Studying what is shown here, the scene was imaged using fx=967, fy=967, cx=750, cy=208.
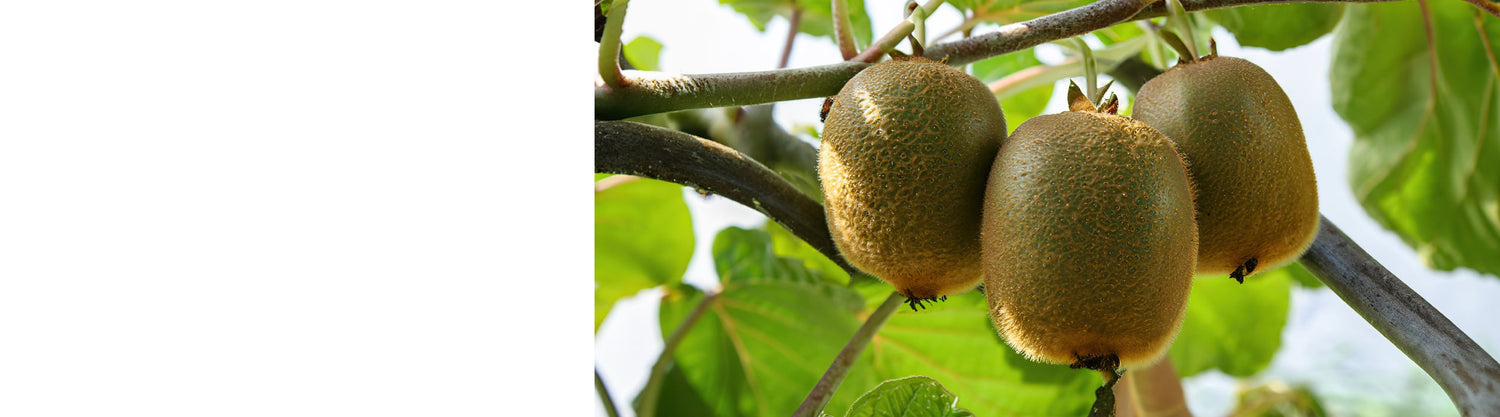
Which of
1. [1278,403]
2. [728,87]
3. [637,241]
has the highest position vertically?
[728,87]

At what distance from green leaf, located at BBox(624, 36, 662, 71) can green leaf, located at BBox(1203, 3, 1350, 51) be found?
0.35 meters

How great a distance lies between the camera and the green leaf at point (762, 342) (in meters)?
0.58

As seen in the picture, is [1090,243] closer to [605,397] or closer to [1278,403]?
[605,397]

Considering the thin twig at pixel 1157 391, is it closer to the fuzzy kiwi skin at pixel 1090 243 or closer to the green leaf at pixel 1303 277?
the green leaf at pixel 1303 277

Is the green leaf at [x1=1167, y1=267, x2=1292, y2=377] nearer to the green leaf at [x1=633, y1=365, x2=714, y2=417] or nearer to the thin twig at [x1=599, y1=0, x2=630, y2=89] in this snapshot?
the green leaf at [x1=633, y1=365, x2=714, y2=417]

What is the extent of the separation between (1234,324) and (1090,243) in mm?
413

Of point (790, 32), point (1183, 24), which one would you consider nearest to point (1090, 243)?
point (1183, 24)

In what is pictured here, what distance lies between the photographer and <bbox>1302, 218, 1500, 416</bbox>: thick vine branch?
14.1 inches

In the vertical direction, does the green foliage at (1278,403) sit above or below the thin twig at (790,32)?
below

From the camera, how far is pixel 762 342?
61 cm

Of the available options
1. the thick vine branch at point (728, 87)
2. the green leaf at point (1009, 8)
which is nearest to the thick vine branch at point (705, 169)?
the thick vine branch at point (728, 87)

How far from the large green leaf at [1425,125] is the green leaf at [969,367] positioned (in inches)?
11.2
